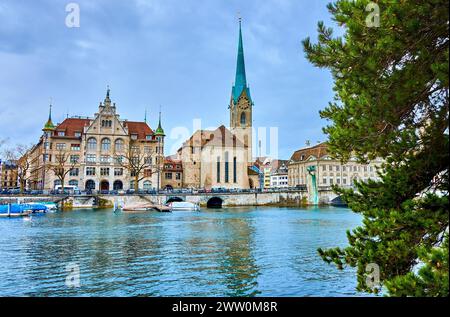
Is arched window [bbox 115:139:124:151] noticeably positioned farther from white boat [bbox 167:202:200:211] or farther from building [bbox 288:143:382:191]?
building [bbox 288:143:382:191]

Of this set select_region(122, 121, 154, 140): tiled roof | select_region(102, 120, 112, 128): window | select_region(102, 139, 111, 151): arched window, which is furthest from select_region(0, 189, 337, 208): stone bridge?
select_region(122, 121, 154, 140): tiled roof

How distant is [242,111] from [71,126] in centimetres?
4255

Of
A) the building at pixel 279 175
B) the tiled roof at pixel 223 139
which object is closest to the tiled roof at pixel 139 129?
the tiled roof at pixel 223 139

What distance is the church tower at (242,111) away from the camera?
9556 centimetres

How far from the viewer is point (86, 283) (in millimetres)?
12578

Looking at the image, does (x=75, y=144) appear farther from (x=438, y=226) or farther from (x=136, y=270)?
(x=438, y=226)

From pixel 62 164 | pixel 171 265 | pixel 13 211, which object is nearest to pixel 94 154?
pixel 62 164

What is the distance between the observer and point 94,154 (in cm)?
6994

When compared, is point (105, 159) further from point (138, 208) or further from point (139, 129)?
point (138, 208)

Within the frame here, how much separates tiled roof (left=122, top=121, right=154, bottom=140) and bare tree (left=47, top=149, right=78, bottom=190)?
39.8ft

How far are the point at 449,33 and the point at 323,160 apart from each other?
8236 centimetres

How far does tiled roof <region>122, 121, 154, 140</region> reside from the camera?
75.4 meters
